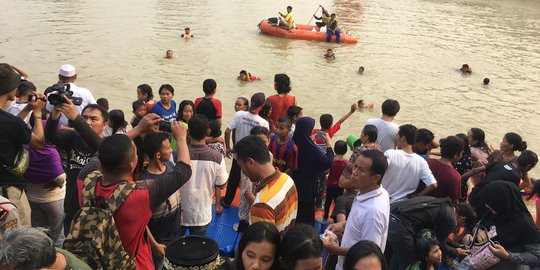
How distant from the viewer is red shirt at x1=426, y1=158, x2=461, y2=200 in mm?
4457

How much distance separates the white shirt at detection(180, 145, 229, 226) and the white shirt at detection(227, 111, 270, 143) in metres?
1.65

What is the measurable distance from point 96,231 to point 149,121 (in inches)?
40.9

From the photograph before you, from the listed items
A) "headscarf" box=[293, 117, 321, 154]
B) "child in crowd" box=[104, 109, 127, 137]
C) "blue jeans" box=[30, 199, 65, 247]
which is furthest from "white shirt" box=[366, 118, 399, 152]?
"blue jeans" box=[30, 199, 65, 247]

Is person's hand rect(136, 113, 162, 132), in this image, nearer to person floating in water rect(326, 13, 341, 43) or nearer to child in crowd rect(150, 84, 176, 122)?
child in crowd rect(150, 84, 176, 122)

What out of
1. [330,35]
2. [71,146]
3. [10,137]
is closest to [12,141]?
[10,137]

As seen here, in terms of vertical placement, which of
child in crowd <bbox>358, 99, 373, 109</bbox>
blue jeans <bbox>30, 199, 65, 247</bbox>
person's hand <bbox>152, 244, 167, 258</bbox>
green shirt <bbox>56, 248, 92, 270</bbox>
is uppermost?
green shirt <bbox>56, 248, 92, 270</bbox>

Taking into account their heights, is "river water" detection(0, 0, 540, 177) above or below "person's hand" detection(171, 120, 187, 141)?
below

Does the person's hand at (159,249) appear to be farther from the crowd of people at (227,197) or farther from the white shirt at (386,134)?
the white shirt at (386,134)

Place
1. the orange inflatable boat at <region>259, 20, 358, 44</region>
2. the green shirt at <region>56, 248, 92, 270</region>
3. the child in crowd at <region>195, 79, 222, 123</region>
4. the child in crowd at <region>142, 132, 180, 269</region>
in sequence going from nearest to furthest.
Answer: the green shirt at <region>56, 248, 92, 270</region>
the child in crowd at <region>142, 132, 180, 269</region>
the child in crowd at <region>195, 79, 222, 123</region>
the orange inflatable boat at <region>259, 20, 358, 44</region>

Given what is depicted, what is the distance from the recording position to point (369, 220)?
3000mm

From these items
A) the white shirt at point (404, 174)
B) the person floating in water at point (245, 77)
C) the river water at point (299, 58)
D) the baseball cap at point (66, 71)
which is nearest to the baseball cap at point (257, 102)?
the white shirt at point (404, 174)

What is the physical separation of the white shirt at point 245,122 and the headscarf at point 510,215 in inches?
110

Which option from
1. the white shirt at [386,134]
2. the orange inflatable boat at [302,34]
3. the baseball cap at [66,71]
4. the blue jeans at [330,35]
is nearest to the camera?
the white shirt at [386,134]

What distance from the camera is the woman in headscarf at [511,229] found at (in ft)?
11.7
